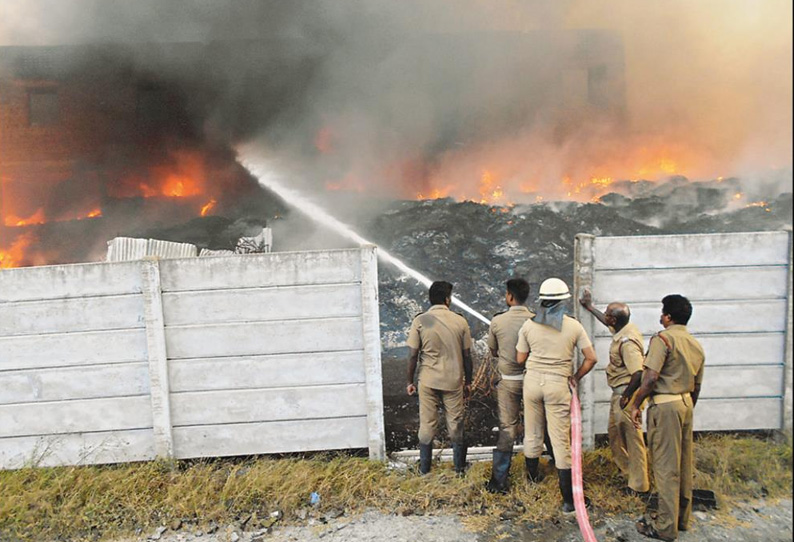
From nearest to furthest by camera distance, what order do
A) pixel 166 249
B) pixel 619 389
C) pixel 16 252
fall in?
pixel 619 389, pixel 166 249, pixel 16 252

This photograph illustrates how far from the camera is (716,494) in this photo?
388 centimetres

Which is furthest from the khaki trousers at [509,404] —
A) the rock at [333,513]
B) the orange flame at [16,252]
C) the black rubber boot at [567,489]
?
the orange flame at [16,252]

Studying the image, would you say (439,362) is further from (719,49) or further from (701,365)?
(719,49)

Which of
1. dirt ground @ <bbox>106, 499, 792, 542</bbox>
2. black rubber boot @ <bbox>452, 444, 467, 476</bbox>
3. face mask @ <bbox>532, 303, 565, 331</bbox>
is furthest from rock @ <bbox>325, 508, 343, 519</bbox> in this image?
face mask @ <bbox>532, 303, 565, 331</bbox>

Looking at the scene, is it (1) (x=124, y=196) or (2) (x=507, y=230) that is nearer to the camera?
(2) (x=507, y=230)

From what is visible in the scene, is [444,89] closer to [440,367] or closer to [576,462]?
[440,367]

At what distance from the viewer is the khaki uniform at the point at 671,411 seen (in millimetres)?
3373

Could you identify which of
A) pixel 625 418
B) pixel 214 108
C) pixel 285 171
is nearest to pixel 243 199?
pixel 285 171

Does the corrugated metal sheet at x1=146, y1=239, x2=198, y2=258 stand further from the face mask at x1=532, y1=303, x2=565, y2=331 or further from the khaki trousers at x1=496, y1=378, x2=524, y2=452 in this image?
the face mask at x1=532, y1=303, x2=565, y2=331

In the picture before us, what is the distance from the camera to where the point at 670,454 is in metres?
3.43

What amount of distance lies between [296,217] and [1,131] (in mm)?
8848

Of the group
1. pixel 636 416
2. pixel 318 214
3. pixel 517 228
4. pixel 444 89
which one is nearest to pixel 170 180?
pixel 318 214

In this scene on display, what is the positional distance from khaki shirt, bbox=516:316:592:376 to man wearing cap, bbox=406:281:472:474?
640mm

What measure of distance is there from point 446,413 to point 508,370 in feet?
2.18
